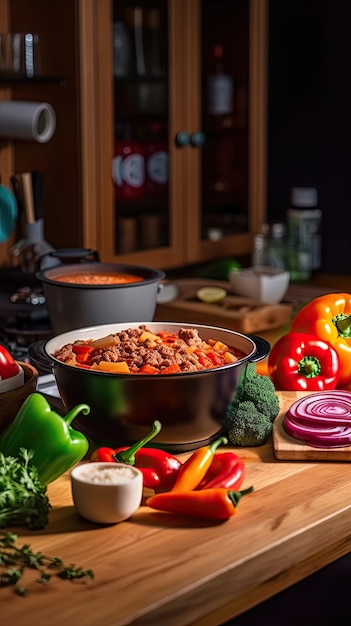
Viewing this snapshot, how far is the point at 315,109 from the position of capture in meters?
3.52

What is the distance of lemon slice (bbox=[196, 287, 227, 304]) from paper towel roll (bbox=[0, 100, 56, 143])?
0.65m

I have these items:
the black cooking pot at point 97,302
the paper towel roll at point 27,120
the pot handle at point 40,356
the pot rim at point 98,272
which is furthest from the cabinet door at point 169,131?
the pot handle at point 40,356

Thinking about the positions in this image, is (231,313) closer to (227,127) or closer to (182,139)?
(182,139)

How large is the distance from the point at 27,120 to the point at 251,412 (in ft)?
5.06

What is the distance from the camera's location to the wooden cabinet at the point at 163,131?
9.43 feet

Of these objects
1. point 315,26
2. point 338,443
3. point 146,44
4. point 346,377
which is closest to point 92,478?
point 338,443

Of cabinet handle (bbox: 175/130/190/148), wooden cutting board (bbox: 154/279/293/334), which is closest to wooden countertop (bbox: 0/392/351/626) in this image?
wooden cutting board (bbox: 154/279/293/334)

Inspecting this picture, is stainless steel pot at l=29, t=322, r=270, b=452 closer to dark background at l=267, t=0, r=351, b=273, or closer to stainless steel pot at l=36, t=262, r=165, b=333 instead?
stainless steel pot at l=36, t=262, r=165, b=333

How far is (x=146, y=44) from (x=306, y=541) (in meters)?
2.14

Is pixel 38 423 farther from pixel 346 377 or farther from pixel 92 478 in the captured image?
pixel 346 377

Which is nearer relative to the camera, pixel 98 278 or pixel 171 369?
pixel 171 369

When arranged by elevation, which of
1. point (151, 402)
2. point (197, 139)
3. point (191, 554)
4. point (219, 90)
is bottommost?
point (191, 554)

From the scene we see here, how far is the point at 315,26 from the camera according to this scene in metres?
3.44

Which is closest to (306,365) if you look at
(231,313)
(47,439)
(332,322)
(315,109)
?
(332,322)
